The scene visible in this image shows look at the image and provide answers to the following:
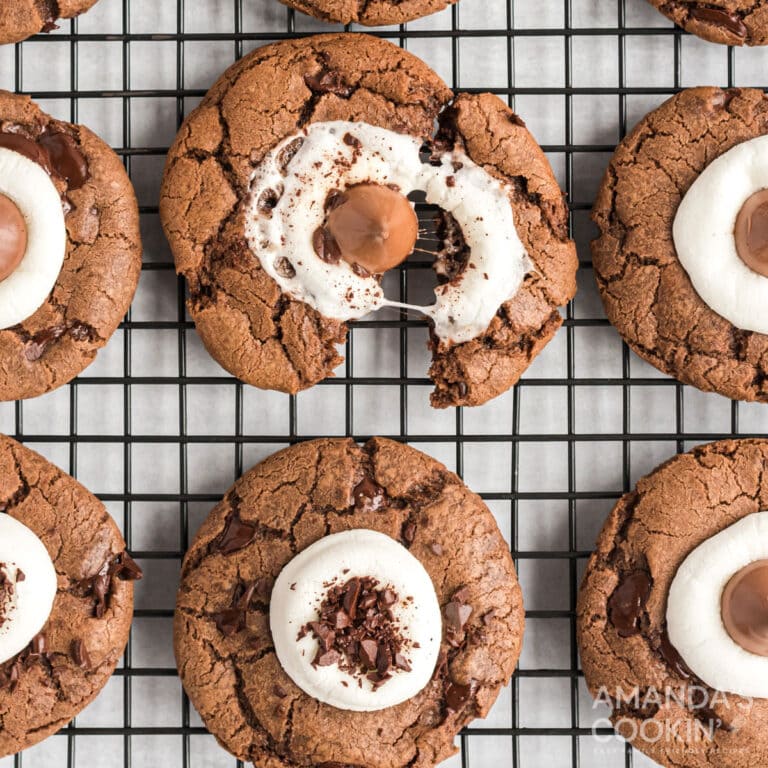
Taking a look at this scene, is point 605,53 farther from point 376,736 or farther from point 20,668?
point 20,668

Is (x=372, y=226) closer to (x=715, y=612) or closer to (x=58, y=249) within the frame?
(x=58, y=249)

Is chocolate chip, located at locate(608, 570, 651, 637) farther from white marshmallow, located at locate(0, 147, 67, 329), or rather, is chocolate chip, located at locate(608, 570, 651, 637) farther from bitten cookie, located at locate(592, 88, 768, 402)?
white marshmallow, located at locate(0, 147, 67, 329)

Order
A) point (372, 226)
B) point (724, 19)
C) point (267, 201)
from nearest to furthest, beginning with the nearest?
point (372, 226)
point (267, 201)
point (724, 19)

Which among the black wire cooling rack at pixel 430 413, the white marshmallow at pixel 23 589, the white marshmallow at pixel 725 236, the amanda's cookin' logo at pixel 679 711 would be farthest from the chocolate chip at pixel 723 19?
the white marshmallow at pixel 23 589

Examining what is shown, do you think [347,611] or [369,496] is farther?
[369,496]

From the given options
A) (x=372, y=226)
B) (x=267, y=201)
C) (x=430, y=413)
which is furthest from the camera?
(x=430, y=413)

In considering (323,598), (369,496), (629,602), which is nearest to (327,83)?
(369,496)

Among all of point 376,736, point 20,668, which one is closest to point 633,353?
point 376,736

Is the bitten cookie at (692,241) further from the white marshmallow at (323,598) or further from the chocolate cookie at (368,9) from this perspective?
the white marshmallow at (323,598)

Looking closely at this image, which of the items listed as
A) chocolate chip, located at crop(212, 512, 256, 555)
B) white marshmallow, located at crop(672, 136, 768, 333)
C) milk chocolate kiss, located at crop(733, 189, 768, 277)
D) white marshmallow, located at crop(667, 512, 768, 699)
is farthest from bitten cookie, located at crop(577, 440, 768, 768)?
chocolate chip, located at crop(212, 512, 256, 555)
